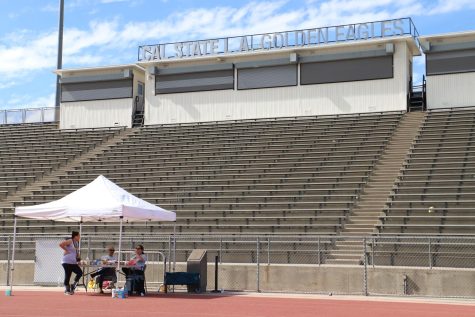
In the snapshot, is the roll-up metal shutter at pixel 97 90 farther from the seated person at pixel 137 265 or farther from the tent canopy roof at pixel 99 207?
the seated person at pixel 137 265

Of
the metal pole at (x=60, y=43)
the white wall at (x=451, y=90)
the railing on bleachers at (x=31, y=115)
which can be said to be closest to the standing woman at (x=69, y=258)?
the white wall at (x=451, y=90)

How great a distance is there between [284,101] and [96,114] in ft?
36.4

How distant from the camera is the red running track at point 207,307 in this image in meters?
13.3

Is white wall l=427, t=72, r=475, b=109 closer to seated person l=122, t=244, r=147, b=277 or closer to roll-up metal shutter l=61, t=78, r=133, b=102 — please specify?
roll-up metal shutter l=61, t=78, r=133, b=102

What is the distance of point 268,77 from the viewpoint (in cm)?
3559

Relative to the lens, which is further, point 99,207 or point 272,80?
point 272,80

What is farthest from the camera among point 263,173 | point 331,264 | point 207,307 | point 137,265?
point 263,173

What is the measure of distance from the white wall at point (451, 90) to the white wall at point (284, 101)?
47.9 inches

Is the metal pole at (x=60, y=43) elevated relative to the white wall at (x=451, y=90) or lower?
elevated

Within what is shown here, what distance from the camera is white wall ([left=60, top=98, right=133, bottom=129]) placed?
38781 millimetres

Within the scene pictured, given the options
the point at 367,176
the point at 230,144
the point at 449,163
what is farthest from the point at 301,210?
the point at 230,144

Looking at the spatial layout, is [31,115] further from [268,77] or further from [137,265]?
[137,265]

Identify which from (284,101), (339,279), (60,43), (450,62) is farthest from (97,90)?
(339,279)

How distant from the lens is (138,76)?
39719 millimetres
